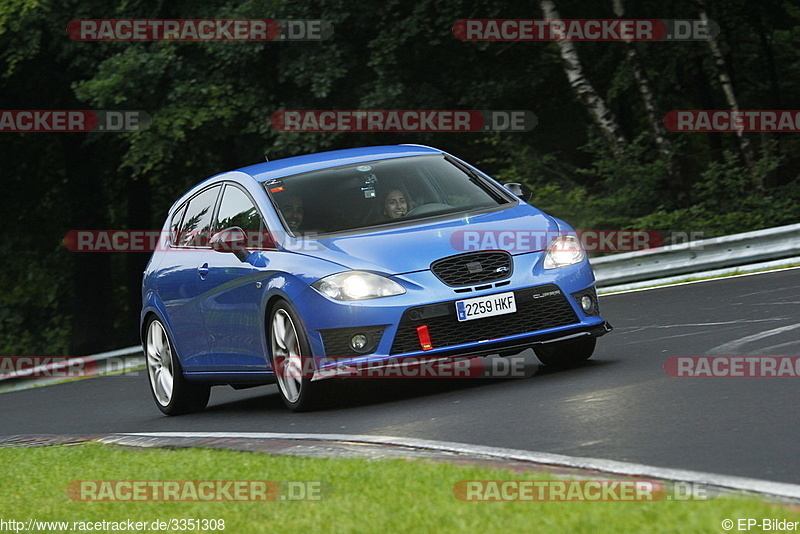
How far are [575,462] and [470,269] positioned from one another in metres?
3.10

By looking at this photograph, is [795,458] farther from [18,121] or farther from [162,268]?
[18,121]

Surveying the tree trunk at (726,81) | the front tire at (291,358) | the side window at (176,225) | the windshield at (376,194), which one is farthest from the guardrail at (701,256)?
the front tire at (291,358)

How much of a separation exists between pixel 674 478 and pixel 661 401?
2.26 m

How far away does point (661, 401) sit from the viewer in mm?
8078

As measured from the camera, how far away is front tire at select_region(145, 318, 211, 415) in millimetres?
11641

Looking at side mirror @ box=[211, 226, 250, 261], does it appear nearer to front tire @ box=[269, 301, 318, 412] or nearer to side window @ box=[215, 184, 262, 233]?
side window @ box=[215, 184, 262, 233]

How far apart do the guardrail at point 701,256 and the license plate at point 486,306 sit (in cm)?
836

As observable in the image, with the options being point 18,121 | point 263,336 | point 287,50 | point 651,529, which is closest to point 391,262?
point 263,336

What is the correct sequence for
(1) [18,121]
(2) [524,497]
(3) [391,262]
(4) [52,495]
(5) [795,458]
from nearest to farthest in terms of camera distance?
(2) [524,497] < (5) [795,458] < (4) [52,495] < (3) [391,262] < (1) [18,121]

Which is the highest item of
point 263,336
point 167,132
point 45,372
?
point 167,132

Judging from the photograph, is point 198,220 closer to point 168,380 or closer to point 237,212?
point 237,212

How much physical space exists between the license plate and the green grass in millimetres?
1944

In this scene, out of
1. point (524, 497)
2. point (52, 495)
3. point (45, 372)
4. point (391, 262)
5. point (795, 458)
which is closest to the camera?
point (524, 497)

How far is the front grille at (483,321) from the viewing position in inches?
367
